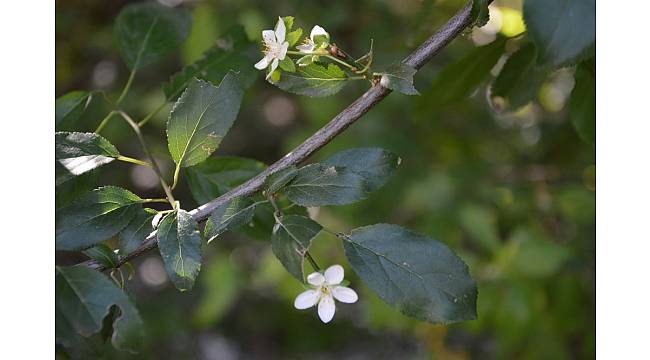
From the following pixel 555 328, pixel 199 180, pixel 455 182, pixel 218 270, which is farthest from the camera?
pixel 218 270

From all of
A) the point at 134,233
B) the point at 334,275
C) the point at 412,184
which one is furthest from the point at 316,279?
the point at 412,184

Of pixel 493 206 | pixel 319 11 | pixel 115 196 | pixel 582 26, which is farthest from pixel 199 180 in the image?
pixel 493 206

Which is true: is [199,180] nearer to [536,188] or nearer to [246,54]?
[246,54]

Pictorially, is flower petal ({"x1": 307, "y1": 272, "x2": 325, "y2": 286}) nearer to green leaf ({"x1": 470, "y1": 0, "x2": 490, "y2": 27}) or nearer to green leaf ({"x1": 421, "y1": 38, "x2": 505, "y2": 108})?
green leaf ({"x1": 470, "y1": 0, "x2": 490, "y2": 27})

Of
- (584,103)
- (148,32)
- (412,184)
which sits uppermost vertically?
(148,32)

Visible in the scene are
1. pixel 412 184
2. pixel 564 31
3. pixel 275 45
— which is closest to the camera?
pixel 564 31

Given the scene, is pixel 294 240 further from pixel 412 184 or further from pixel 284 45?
pixel 412 184

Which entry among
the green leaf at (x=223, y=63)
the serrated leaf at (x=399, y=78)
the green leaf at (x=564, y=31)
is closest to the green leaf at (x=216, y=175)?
the green leaf at (x=223, y=63)
